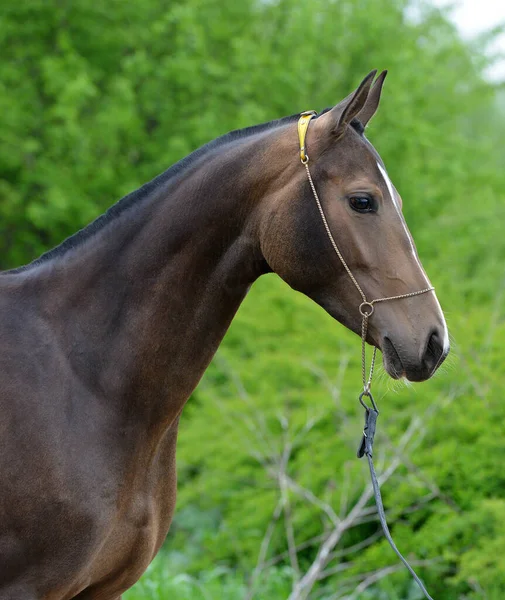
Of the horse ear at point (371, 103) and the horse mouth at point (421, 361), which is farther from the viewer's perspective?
the horse ear at point (371, 103)

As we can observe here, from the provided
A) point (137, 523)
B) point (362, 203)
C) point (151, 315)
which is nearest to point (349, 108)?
point (362, 203)

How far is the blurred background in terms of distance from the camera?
211 inches

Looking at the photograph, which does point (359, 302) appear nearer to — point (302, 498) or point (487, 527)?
point (487, 527)

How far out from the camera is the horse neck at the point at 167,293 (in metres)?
2.56

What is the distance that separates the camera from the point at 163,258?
2.59 m

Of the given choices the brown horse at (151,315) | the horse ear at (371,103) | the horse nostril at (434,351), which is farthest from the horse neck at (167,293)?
the horse nostril at (434,351)

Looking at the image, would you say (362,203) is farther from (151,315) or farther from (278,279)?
(278,279)

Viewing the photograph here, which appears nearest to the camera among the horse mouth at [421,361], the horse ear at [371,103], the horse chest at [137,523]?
the horse mouth at [421,361]

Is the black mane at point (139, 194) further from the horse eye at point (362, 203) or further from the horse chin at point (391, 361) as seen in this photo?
the horse chin at point (391, 361)

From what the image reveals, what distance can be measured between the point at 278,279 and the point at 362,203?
5.79 meters

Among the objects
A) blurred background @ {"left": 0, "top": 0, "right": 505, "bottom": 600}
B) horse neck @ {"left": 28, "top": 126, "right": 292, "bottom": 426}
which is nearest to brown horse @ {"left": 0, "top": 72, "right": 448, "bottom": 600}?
horse neck @ {"left": 28, "top": 126, "right": 292, "bottom": 426}

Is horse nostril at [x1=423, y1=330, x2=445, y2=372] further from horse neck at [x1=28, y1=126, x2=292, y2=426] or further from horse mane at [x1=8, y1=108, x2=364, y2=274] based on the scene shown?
horse mane at [x1=8, y1=108, x2=364, y2=274]

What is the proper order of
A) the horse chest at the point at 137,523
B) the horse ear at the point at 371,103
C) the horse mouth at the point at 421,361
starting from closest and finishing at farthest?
the horse mouth at the point at 421,361 → the horse chest at the point at 137,523 → the horse ear at the point at 371,103

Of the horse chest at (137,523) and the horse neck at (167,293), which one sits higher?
the horse neck at (167,293)
